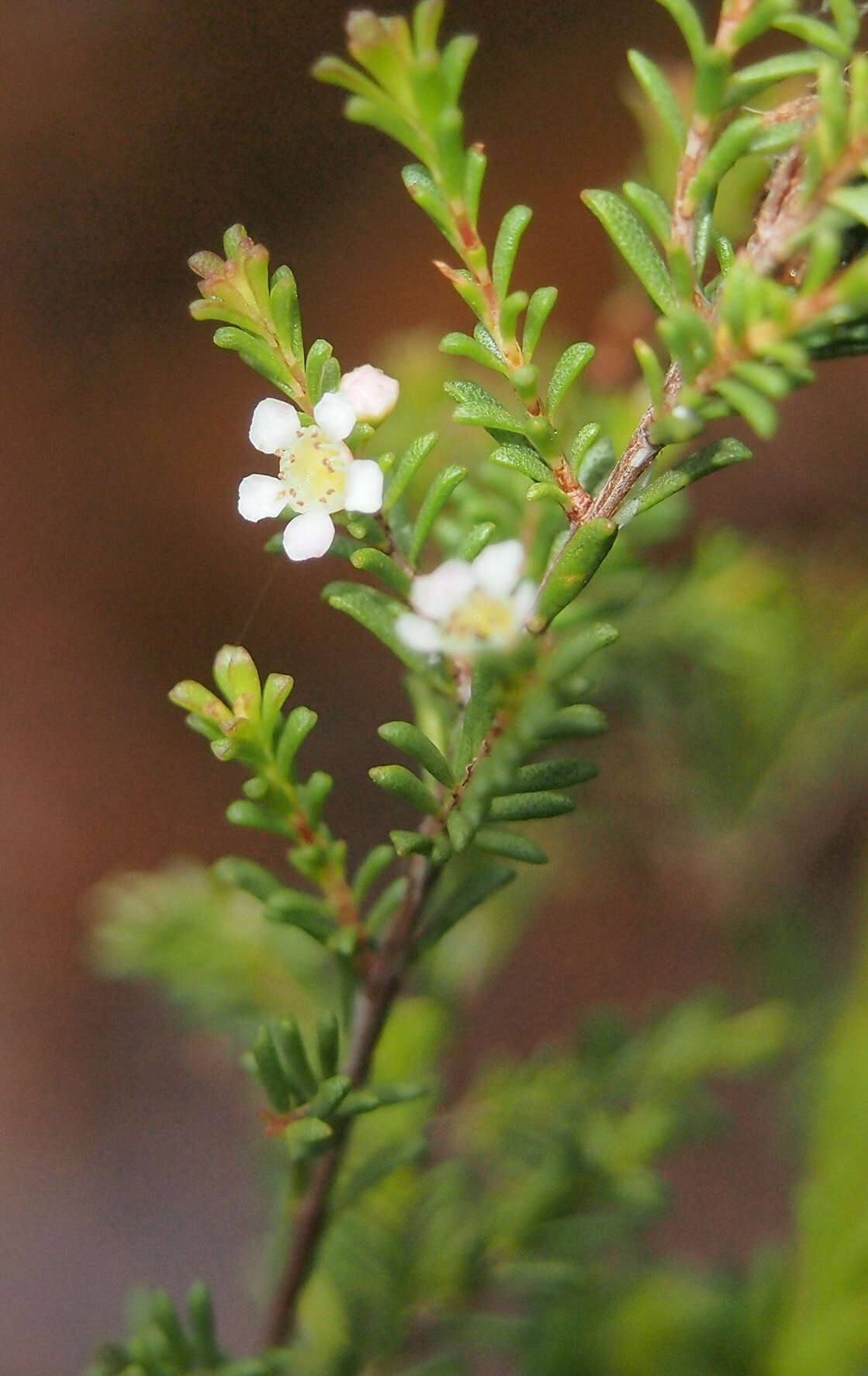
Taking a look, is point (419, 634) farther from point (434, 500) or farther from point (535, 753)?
point (535, 753)

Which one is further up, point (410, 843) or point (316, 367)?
point (316, 367)

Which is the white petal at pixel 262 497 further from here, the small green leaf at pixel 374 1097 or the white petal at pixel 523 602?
the small green leaf at pixel 374 1097

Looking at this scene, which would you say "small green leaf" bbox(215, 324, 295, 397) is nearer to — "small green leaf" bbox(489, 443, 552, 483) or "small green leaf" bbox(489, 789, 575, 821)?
"small green leaf" bbox(489, 443, 552, 483)

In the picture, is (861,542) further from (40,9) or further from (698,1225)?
(40,9)

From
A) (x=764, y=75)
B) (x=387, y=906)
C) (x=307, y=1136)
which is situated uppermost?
(x=764, y=75)

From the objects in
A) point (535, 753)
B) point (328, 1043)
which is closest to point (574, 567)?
point (328, 1043)

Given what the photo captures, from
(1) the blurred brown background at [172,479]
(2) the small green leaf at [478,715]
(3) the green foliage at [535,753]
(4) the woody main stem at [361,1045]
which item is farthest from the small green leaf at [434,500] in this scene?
(1) the blurred brown background at [172,479]
